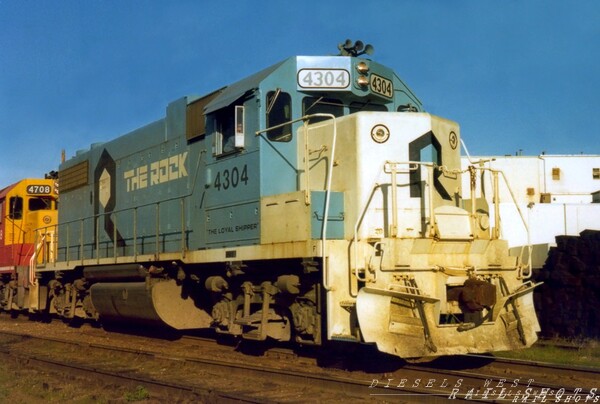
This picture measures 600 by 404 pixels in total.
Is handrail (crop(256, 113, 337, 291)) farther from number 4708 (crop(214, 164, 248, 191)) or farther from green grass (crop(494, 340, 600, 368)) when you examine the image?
green grass (crop(494, 340, 600, 368))

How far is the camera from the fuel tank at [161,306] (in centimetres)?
1052

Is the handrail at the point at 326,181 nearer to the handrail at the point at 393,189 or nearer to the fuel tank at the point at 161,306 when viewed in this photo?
the handrail at the point at 393,189

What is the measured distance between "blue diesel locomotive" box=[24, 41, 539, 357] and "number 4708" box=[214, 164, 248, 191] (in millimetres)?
28

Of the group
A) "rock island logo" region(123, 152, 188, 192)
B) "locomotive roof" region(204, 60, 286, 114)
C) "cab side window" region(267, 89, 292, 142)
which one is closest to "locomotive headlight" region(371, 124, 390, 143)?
"cab side window" region(267, 89, 292, 142)

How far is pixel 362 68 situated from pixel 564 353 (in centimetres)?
485

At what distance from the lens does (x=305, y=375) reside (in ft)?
24.1

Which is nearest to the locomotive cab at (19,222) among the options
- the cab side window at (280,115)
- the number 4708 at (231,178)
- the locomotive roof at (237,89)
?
the number 4708 at (231,178)

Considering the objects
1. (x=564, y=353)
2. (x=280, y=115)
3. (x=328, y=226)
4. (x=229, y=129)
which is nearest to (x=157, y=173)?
(x=229, y=129)

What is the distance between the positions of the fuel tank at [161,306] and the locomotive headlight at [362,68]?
14.8 feet

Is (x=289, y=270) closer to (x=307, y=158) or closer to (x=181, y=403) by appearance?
(x=307, y=158)

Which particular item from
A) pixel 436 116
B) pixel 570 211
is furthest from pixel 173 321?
pixel 570 211

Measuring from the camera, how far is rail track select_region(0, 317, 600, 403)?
21.4 ft

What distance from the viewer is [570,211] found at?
19891 mm

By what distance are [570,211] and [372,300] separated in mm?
14782
